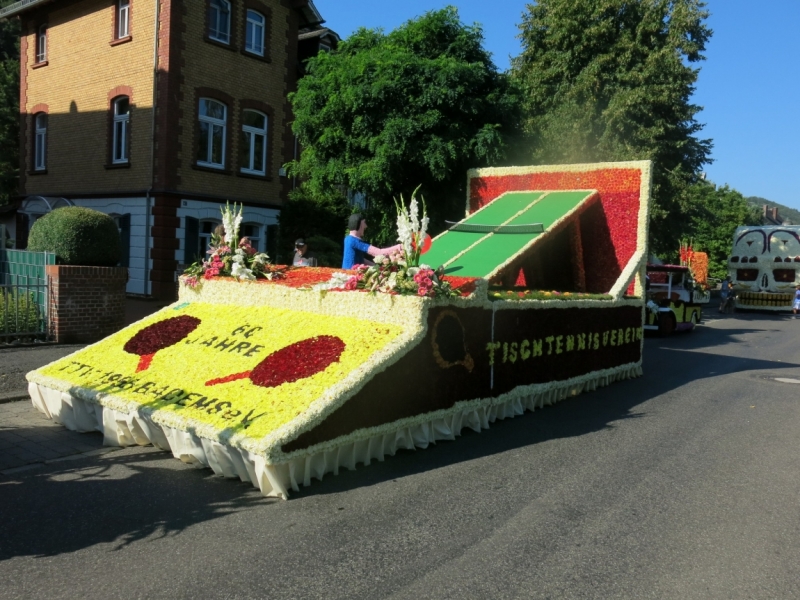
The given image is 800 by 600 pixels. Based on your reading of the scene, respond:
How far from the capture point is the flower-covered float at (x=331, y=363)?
→ 5500mm

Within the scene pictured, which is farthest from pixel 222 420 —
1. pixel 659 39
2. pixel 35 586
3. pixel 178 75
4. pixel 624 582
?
pixel 659 39

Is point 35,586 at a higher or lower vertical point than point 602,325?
lower

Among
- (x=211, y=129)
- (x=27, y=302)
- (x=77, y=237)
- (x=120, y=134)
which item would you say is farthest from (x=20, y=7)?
(x=27, y=302)

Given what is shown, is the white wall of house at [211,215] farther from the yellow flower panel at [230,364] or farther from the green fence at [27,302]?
the yellow flower panel at [230,364]

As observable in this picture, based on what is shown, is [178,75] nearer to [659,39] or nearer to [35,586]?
[659,39]

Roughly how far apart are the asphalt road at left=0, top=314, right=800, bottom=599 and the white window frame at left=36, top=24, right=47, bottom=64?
22609 mm

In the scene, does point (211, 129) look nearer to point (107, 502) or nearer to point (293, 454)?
point (107, 502)

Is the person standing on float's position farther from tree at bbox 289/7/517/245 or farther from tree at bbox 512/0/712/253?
tree at bbox 512/0/712/253

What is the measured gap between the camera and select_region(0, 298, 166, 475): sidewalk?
20.0ft

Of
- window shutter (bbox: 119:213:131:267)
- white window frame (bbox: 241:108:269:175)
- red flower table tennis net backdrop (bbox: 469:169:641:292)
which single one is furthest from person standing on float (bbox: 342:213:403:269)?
white window frame (bbox: 241:108:269:175)

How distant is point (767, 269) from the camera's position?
32.6 meters

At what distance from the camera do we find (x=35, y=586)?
12.3 ft

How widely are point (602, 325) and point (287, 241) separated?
1415cm

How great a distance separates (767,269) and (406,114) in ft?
86.8
